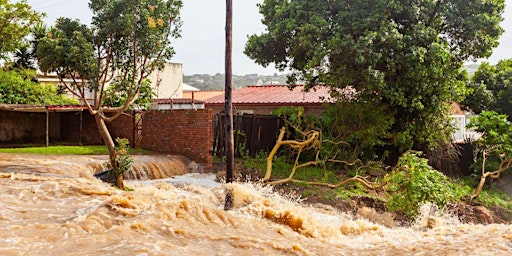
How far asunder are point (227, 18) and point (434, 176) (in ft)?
21.6

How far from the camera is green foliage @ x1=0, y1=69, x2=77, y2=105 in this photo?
19.3 meters

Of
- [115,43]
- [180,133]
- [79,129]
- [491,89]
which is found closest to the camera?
[115,43]

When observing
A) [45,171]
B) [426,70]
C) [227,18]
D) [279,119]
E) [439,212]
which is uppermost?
[227,18]

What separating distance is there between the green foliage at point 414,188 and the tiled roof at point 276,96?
18.9ft

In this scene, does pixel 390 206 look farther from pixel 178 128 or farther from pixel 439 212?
pixel 178 128

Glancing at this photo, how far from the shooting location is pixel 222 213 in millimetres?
8234

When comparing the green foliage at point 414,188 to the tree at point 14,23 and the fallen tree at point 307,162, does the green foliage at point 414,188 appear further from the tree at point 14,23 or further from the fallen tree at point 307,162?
the tree at point 14,23

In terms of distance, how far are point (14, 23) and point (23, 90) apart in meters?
3.04

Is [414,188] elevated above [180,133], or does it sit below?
below

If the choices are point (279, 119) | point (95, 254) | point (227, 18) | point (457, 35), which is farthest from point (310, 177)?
point (95, 254)

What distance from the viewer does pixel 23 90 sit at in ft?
65.7

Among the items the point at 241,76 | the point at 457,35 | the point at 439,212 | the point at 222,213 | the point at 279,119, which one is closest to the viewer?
the point at 222,213

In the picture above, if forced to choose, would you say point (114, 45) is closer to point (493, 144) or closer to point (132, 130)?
point (132, 130)

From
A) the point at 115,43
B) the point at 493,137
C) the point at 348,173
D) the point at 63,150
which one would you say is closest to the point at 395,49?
the point at 348,173
